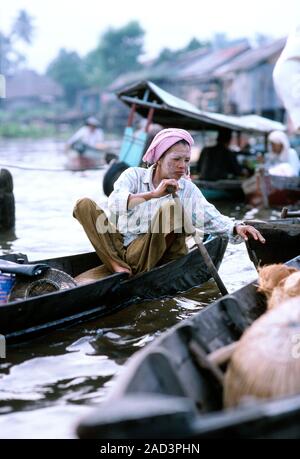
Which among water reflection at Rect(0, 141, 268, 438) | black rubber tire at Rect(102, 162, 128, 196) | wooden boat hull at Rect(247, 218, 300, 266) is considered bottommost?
water reflection at Rect(0, 141, 268, 438)

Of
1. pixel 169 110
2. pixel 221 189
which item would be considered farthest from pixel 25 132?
pixel 169 110

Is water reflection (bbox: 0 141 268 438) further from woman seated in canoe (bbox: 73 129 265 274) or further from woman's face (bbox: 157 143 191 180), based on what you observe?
woman's face (bbox: 157 143 191 180)

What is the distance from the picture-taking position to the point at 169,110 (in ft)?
35.6

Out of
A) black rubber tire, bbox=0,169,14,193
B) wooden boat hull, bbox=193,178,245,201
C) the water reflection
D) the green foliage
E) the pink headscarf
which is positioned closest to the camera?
the water reflection

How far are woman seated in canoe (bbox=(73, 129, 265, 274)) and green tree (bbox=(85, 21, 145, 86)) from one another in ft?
164

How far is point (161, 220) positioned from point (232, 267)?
7.71ft

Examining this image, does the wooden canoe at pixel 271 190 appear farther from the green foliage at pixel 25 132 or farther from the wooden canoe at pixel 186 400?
the green foliage at pixel 25 132

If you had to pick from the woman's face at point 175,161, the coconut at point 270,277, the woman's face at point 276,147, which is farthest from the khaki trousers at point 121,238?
the woman's face at point 276,147

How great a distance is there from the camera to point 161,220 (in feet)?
17.6

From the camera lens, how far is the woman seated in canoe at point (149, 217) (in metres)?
5.14

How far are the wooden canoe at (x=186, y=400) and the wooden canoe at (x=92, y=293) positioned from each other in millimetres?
1595

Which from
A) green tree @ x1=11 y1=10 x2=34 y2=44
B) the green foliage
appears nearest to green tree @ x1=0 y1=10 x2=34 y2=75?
green tree @ x1=11 y1=10 x2=34 y2=44

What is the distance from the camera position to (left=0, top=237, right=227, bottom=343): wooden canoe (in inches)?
182

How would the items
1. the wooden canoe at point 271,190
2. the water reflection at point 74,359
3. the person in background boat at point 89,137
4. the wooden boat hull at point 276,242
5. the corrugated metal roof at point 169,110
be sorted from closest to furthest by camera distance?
the water reflection at point 74,359
the wooden boat hull at point 276,242
the corrugated metal roof at point 169,110
the wooden canoe at point 271,190
the person in background boat at point 89,137
